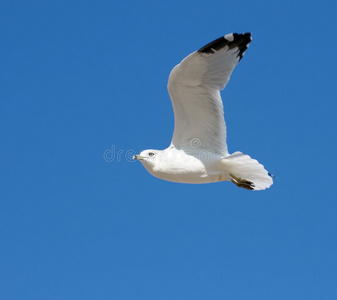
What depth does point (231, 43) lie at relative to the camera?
456 inches

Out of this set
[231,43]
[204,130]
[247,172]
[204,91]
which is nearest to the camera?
[231,43]

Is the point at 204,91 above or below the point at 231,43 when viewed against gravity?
below

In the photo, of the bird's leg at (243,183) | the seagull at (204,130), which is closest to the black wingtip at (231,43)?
the seagull at (204,130)

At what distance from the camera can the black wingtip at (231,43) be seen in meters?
11.4

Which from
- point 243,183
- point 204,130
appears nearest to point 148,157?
point 204,130

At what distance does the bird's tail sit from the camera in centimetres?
1182

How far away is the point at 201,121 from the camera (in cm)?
1208

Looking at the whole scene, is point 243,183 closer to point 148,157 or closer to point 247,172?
point 247,172

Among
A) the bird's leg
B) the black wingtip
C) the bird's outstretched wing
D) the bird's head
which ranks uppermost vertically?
the black wingtip

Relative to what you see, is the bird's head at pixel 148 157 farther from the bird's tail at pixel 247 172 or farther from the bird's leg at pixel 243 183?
the bird's leg at pixel 243 183

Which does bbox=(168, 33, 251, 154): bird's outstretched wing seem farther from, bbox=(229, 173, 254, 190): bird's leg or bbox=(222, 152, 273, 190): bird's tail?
bbox=(229, 173, 254, 190): bird's leg

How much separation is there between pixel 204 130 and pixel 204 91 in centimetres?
65

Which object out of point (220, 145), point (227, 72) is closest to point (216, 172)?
point (220, 145)

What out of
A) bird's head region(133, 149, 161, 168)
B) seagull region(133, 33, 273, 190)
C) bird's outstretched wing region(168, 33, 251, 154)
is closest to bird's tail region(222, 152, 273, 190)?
seagull region(133, 33, 273, 190)
